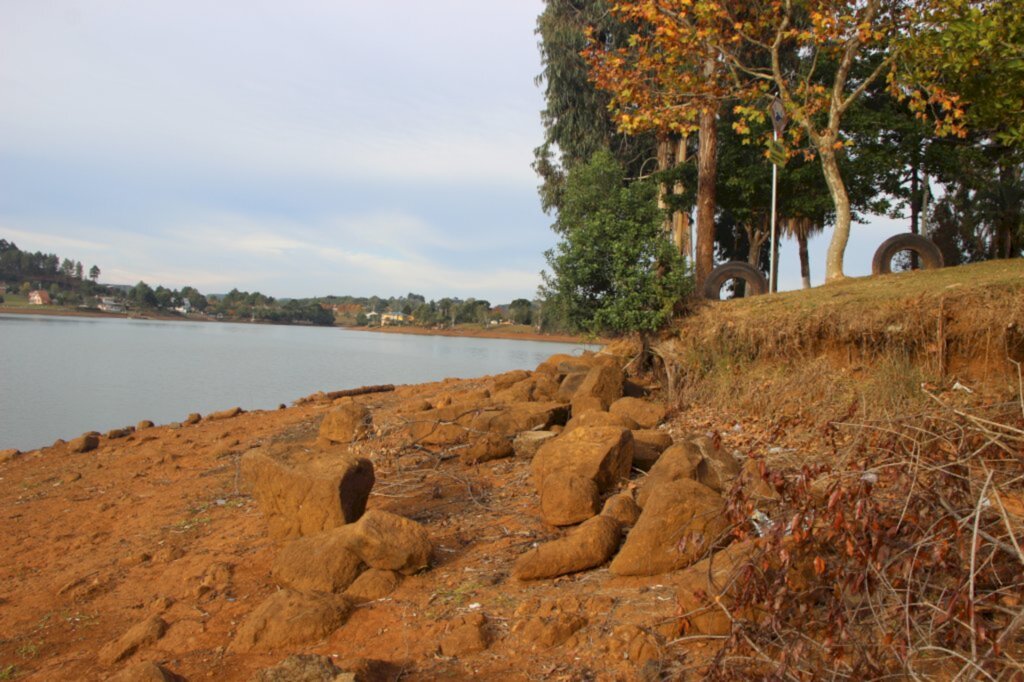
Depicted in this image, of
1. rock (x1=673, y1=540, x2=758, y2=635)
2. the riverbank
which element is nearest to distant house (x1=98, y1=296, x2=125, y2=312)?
the riverbank

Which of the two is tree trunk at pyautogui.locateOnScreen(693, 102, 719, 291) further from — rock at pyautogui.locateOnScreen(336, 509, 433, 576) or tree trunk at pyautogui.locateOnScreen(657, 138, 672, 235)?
rock at pyautogui.locateOnScreen(336, 509, 433, 576)

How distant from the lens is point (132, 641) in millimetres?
4996

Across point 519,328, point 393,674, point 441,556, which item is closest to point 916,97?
point 441,556

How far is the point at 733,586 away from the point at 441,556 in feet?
8.34

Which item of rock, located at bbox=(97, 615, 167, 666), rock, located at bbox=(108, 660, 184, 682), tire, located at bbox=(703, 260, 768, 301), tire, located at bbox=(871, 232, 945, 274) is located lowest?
rock, located at bbox=(97, 615, 167, 666)

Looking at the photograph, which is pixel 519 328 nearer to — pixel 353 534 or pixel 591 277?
pixel 591 277

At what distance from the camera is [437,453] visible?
8781 mm

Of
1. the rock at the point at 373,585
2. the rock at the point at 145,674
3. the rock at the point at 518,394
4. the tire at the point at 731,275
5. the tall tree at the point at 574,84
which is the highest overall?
the tall tree at the point at 574,84

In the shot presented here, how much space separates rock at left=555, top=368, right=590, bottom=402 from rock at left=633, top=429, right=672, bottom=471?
2.63 m

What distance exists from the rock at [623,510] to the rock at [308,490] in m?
2.12

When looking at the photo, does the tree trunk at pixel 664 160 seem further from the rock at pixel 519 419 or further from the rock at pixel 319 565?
the rock at pixel 319 565

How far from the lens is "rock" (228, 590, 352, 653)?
15.5ft

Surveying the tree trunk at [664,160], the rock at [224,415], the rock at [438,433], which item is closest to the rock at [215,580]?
the rock at [438,433]

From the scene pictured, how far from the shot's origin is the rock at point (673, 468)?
18.9 ft
